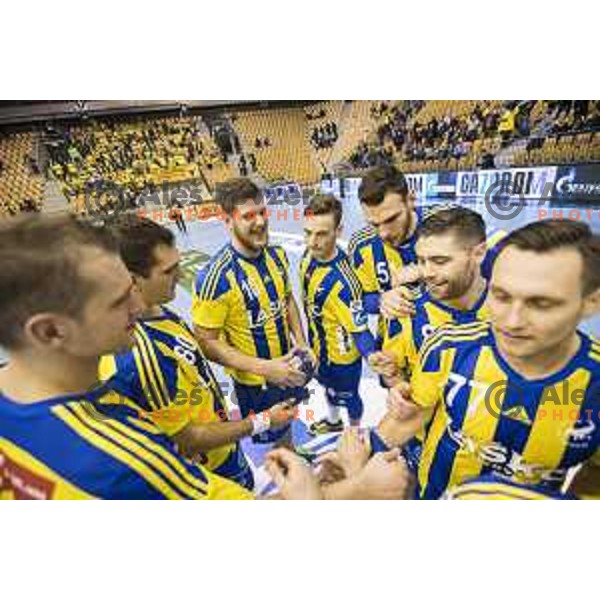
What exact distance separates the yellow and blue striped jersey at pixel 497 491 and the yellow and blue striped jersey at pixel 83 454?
0.89 metres

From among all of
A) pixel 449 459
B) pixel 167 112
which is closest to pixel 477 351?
pixel 449 459

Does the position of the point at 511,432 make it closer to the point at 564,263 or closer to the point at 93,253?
the point at 564,263

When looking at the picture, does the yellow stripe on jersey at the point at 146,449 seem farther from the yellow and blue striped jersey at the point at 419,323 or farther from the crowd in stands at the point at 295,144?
the yellow and blue striped jersey at the point at 419,323

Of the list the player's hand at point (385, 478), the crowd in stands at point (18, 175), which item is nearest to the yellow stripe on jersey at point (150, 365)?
the crowd in stands at point (18, 175)

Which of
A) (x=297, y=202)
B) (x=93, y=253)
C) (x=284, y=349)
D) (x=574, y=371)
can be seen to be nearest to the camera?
(x=93, y=253)

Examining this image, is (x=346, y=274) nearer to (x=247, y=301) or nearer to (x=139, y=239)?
(x=247, y=301)

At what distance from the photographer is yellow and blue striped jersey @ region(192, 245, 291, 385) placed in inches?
61.1

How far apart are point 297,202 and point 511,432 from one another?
3.26 feet

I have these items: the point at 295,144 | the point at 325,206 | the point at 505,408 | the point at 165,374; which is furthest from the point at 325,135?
the point at 505,408

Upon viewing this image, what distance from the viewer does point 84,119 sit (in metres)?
1.43

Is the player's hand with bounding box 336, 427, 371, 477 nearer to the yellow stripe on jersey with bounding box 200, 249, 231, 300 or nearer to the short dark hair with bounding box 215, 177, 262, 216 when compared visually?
the yellow stripe on jersey with bounding box 200, 249, 231, 300

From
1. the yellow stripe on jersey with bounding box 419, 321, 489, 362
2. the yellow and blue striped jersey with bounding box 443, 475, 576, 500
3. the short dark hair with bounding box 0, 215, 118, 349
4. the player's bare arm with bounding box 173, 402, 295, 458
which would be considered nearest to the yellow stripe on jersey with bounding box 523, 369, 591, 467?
the yellow and blue striped jersey with bounding box 443, 475, 576, 500

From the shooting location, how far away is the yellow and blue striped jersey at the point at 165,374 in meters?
1.42

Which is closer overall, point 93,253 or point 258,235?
point 93,253
